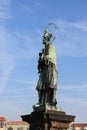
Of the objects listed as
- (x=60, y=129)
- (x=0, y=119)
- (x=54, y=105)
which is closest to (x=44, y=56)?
(x=54, y=105)

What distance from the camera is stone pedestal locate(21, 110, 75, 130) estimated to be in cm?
1517

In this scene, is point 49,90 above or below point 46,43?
below

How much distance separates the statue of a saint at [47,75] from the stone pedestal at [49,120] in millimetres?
770

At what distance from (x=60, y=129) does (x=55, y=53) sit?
11.3ft

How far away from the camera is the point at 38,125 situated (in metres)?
15.5

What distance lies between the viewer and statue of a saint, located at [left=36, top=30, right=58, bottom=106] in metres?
16.3

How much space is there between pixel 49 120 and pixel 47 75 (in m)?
2.19

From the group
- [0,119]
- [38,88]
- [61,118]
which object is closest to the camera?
[61,118]

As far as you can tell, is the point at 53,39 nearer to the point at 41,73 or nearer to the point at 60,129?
the point at 41,73

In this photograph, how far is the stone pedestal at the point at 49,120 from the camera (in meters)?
15.2

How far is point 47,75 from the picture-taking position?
1656cm

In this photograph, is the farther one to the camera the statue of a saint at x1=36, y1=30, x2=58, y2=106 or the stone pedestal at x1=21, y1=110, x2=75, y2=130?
the statue of a saint at x1=36, y1=30, x2=58, y2=106

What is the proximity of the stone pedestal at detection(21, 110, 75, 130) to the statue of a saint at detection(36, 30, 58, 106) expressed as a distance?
770 millimetres

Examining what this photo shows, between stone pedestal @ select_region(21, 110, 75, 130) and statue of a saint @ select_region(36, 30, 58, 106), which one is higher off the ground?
statue of a saint @ select_region(36, 30, 58, 106)
